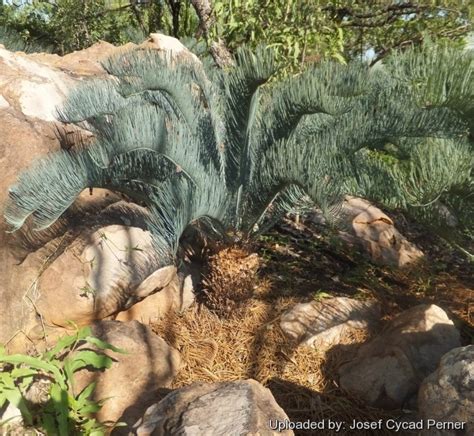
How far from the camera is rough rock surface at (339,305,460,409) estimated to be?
2658mm

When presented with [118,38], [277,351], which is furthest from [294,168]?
[118,38]

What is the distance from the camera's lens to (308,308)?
3.24 metres

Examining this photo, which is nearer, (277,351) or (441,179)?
(441,179)

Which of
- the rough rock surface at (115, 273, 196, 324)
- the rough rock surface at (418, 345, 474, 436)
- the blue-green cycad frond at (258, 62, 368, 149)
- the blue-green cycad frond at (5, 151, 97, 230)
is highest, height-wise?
the blue-green cycad frond at (258, 62, 368, 149)

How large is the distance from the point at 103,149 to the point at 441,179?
158 cm

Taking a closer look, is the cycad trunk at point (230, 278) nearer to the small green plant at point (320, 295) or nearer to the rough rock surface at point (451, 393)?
the small green plant at point (320, 295)

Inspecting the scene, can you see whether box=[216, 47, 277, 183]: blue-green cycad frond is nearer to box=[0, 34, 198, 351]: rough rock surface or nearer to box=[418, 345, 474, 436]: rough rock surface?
box=[0, 34, 198, 351]: rough rock surface

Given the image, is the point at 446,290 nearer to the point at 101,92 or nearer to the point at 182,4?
the point at 101,92

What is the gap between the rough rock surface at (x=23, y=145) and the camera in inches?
113

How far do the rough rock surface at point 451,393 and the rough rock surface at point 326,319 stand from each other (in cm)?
87

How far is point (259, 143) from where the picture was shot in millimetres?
3055

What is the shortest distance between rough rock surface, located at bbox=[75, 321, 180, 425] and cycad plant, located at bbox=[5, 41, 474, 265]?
486 mm

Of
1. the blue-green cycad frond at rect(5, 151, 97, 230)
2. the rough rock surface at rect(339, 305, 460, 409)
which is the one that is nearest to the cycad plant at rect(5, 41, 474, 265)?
the blue-green cycad frond at rect(5, 151, 97, 230)

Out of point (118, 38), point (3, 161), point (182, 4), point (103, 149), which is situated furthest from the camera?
point (118, 38)
